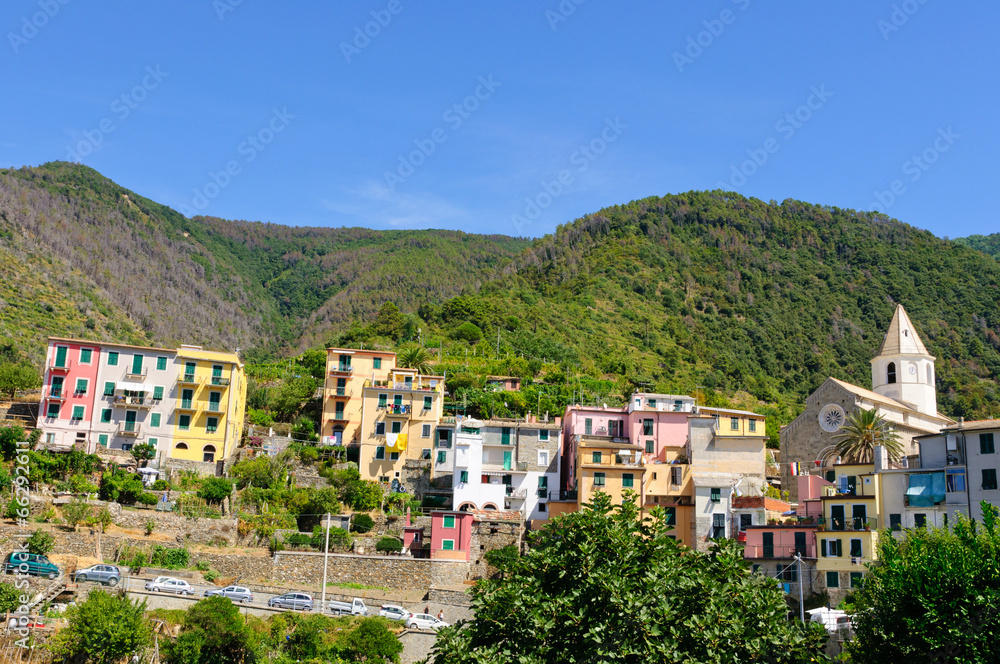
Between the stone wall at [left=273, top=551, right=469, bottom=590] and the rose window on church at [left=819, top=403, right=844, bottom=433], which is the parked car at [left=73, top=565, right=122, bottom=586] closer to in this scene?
the stone wall at [left=273, top=551, right=469, bottom=590]

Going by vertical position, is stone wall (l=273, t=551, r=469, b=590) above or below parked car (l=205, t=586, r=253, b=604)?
above

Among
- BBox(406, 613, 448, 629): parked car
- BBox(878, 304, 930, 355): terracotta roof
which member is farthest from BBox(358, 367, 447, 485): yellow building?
BBox(878, 304, 930, 355): terracotta roof

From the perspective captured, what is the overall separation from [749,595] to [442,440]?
41.6m

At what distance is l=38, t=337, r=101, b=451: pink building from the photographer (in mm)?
61216

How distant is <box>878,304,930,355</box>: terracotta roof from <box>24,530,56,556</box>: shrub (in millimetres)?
64408

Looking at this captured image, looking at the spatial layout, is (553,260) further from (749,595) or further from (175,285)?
(749,595)

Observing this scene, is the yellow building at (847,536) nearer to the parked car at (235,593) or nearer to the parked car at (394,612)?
the parked car at (394,612)

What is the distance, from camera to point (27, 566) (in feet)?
150

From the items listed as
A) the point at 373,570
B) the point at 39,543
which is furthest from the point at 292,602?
the point at 39,543

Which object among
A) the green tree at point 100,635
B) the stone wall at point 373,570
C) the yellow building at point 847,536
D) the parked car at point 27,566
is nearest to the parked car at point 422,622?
the stone wall at point 373,570

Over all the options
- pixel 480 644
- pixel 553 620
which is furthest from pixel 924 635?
pixel 480 644

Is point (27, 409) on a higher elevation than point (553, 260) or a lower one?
lower

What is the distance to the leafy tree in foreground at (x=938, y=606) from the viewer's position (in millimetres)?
27609

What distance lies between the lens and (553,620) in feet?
86.3
